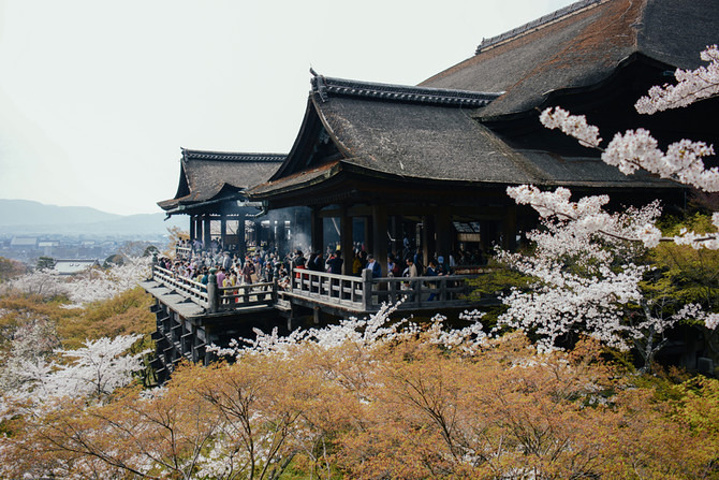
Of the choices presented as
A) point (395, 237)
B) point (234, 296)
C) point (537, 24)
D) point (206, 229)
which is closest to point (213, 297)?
point (234, 296)

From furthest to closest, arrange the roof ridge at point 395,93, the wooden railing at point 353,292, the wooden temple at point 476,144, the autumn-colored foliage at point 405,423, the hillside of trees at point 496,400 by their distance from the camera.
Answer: the roof ridge at point 395,93, the wooden temple at point 476,144, the wooden railing at point 353,292, the autumn-colored foliage at point 405,423, the hillside of trees at point 496,400

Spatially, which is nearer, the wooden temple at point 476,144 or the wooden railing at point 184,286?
the wooden temple at point 476,144

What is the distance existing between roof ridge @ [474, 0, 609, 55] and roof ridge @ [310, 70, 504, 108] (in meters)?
11.3

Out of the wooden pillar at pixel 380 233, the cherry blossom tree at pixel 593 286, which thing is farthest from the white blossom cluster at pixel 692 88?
the wooden pillar at pixel 380 233

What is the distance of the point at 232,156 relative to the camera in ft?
112

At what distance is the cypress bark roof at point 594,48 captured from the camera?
1484 centimetres

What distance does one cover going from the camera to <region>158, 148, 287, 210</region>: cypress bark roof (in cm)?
3055

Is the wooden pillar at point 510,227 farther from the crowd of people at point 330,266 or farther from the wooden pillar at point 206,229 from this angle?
the wooden pillar at point 206,229

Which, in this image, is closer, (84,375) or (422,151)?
(422,151)

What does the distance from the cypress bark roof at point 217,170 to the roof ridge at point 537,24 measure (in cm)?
1449

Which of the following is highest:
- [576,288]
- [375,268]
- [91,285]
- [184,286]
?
[375,268]

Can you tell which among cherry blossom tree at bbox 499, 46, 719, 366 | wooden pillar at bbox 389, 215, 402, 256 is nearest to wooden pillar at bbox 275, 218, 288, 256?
wooden pillar at bbox 389, 215, 402, 256

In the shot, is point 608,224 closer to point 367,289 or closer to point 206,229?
point 367,289

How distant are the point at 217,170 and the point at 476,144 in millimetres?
22690
